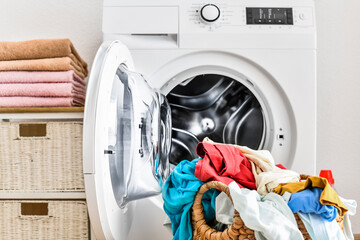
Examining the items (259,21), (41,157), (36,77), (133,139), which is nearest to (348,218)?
(133,139)

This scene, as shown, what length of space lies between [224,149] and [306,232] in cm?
27

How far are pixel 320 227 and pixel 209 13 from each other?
79 cm

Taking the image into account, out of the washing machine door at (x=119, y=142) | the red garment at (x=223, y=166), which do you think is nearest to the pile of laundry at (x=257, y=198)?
the red garment at (x=223, y=166)

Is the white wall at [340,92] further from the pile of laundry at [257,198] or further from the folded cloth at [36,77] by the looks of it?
the folded cloth at [36,77]

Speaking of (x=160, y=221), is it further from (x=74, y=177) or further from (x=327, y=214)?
(x=327, y=214)

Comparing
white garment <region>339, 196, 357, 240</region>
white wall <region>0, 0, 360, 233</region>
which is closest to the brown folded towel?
white wall <region>0, 0, 360, 233</region>

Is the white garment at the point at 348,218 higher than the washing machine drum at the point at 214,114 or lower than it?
lower

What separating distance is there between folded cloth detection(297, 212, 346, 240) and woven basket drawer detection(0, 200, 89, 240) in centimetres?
65

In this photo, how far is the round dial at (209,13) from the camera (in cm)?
117

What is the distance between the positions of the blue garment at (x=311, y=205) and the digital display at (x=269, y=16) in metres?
0.70

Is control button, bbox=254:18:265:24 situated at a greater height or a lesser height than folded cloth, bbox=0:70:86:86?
greater

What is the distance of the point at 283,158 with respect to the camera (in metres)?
1.18

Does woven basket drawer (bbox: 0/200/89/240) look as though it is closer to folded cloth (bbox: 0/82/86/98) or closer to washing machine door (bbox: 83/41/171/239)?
washing machine door (bbox: 83/41/171/239)

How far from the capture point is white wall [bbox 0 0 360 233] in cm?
156
